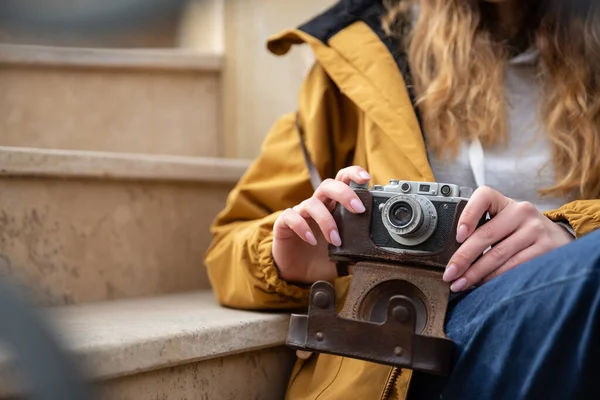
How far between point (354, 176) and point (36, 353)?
1.58ft

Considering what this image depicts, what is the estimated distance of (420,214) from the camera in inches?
22.3

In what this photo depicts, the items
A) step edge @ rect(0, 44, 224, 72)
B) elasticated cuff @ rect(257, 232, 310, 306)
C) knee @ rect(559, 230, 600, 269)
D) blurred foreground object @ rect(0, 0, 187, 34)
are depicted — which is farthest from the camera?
step edge @ rect(0, 44, 224, 72)

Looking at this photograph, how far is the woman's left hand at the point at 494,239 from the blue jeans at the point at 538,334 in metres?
0.03

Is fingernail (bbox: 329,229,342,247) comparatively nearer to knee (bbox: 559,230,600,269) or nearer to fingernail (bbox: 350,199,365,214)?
fingernail (bbox: 350,199,365,214)

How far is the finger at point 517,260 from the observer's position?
0.57m

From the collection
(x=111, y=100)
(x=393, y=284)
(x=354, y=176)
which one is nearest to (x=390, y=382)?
(x=393, y=284)

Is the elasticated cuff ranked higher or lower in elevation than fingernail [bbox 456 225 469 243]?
lower

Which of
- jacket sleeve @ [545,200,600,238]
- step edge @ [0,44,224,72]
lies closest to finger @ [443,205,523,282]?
jacket sleeve @ [545,200,600,238]

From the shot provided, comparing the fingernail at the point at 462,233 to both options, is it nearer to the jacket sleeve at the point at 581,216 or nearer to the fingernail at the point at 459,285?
the fingernail at the point at 459,285

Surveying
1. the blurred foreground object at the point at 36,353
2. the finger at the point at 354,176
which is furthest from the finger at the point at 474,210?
the blurred foreground object at the point at 36,353

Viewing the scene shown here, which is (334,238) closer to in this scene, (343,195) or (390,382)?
(343,195)

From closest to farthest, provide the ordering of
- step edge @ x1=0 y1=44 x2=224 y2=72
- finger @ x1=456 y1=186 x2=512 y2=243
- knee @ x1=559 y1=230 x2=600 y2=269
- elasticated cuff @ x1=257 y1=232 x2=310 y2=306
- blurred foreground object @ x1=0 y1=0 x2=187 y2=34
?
blurred foreground object @ x1=0 y1=0 x2=187 y2=34 < knee @ x1=559 y1=230 x2=600 y2=269 < finger @ x1=456 y1=186 x2=512 y2=243 < elasticated cuff @ x1=257 y1=232 x2=310 y2=306 < step edge @ x1=0 y1=44 x2=224 y2=72

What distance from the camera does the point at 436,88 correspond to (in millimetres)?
796

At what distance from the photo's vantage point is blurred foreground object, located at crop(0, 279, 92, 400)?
15 cm
